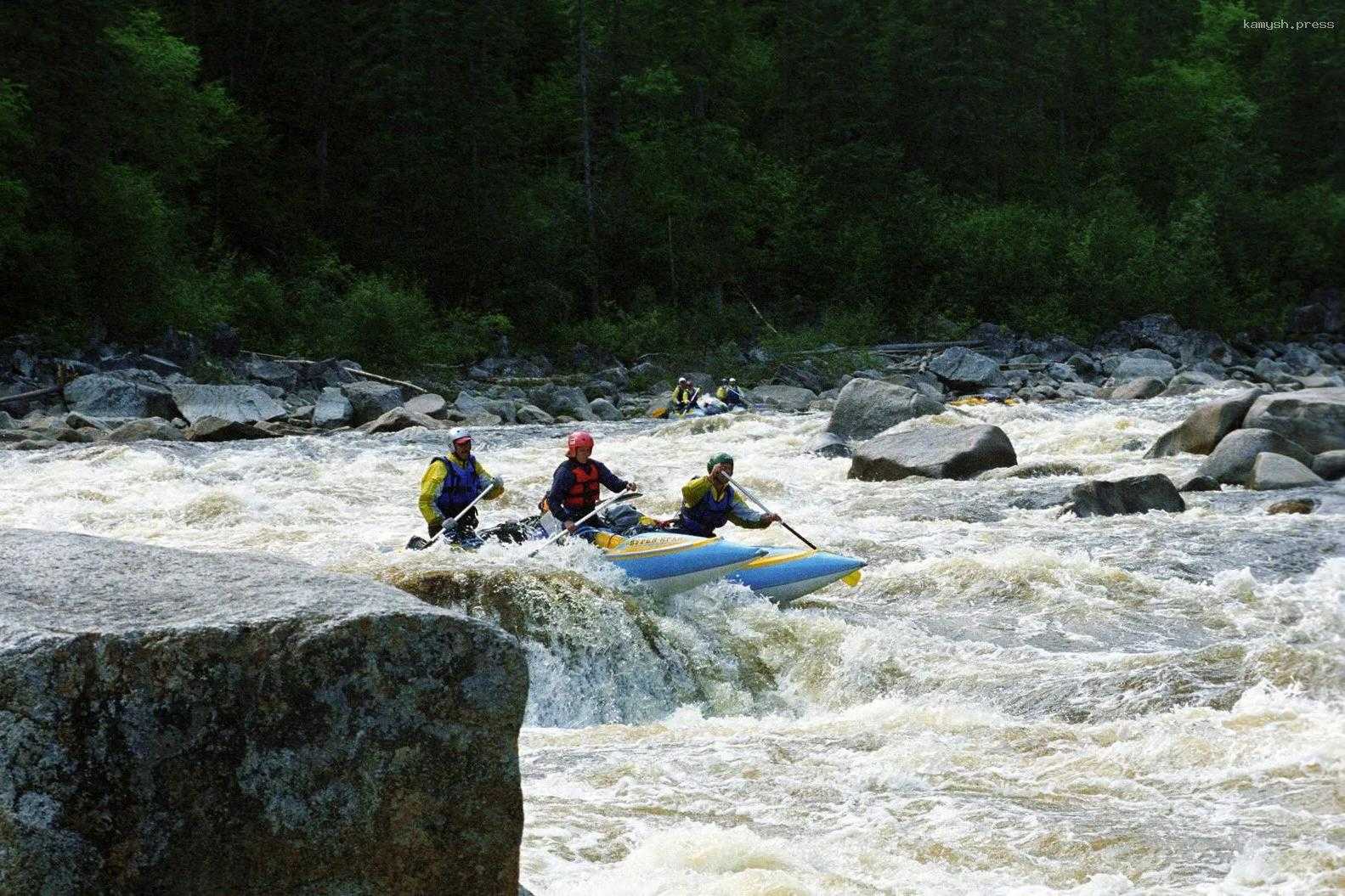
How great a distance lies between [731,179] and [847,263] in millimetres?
3820

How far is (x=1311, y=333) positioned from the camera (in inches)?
1435

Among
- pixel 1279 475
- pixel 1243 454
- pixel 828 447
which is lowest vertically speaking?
pixel 828 447

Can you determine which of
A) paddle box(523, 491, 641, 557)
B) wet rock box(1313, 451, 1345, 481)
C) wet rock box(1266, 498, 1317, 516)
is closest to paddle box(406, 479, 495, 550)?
paddle box(523, 491, 641, 557)

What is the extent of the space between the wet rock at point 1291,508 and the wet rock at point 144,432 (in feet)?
40.2

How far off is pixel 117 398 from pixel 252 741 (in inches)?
671

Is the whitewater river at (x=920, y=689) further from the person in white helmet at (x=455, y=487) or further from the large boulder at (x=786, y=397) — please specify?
the large boulder at (x=786, y=397)

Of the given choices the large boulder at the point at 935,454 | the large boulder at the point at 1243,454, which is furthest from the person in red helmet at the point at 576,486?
the large boulder at the point at 1243,454

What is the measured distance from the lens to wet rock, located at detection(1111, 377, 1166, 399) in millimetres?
22783

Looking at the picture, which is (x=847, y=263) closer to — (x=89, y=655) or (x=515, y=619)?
(x=515, y=619)

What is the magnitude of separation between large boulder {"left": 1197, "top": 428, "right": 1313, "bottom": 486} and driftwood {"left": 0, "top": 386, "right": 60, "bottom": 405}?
1532 cm

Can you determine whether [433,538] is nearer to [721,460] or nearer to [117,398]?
[721,460]

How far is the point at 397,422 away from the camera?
60.7ft

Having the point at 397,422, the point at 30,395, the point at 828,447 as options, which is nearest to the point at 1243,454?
the point at 828,447

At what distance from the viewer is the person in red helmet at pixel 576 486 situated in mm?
8625
